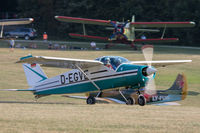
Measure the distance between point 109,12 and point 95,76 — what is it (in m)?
51.2

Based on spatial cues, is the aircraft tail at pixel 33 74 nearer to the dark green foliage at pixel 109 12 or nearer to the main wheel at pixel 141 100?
the main wheel at pixel 141 100

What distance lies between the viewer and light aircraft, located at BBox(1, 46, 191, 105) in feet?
53.8

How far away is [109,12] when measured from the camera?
6794 centimetres

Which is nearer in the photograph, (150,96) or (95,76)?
(95,76)

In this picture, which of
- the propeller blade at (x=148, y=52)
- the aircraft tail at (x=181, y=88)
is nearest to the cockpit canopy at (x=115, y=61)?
the propeller blade at (x=148, y=52)

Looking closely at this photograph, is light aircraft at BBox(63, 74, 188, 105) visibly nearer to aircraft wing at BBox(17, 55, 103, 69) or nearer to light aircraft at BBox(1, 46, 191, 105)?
light aircraft at BBox(1, 46, 191, 105)

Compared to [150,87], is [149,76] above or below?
above

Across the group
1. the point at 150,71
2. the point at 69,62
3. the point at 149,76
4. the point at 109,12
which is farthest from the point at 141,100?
the point at 109,12

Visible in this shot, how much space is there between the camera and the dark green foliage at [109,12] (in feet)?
198

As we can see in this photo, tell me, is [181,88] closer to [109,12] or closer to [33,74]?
[33,74]

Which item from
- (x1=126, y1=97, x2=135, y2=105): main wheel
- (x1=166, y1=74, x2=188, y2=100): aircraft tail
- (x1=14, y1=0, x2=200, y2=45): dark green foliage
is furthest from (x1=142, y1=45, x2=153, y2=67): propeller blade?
(x1=14, y1=0, x2=200, y2=45): dark green foliage

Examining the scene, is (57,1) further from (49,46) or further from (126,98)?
(126,98)

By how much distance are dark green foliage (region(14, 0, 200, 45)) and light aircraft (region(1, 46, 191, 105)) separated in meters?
43.0

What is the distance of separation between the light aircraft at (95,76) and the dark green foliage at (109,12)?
141ft
